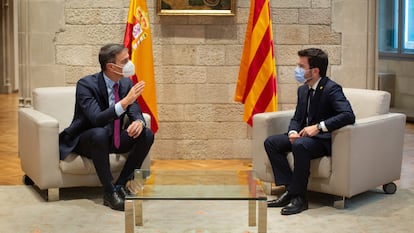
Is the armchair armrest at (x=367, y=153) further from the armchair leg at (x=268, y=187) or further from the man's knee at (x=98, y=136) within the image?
the man's knee at (x=98, y=136)

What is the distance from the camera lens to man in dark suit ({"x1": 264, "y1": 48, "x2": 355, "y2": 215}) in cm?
597

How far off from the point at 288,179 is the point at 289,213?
1.12 ft

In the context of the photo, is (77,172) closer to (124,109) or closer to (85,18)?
(124,109)

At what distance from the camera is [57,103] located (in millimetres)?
6836

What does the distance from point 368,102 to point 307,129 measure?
77 centimetres

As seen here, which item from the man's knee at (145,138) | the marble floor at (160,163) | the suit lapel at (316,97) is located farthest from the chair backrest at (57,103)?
the suit lapel at (316,97)

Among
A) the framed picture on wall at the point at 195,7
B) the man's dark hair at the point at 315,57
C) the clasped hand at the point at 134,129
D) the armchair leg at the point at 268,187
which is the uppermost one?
the framed picture on wall at the point at 195,7

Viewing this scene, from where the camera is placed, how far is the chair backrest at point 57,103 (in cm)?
682

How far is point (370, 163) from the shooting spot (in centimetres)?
624

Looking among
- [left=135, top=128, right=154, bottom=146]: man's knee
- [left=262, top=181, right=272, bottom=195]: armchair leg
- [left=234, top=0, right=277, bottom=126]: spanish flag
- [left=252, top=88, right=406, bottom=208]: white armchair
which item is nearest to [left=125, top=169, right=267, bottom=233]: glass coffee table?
[left=135, top=128, right=154, bottom=146]: man's knee

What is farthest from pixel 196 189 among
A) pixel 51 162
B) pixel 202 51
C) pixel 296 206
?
pixel 202 51

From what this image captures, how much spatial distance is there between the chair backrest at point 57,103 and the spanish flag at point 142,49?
0.88m

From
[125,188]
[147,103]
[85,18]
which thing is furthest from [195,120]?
[125,188]

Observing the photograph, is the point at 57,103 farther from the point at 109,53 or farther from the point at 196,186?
the point at 196,186
